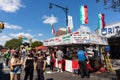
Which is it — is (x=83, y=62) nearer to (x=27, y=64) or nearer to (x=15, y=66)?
(x=27, y=64)

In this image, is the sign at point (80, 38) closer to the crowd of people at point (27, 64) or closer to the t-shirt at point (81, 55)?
the t-shirt at point (81, 55)

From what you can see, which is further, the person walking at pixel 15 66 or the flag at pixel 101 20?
the flag at pixel 101 20

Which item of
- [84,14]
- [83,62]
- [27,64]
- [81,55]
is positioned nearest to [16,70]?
[27,64]

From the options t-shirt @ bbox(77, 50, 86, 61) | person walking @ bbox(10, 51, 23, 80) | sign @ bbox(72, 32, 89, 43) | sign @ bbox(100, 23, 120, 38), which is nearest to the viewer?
person walking @ bbox(10, 51, 23, 80)

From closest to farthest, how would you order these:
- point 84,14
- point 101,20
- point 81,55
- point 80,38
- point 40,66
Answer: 1. point 40,66
2. point 81,55
3. point 80,38
4. point 84,14
5. point 101,20

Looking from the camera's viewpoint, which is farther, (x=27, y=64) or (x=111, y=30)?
(x=111, y=30)

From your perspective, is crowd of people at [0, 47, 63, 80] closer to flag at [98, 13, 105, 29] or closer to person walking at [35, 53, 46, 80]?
person walking at [35, 53, 46, 80]

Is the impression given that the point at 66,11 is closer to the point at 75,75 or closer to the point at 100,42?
the point at 100,42

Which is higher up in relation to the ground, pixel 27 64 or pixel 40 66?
pixel 27 64

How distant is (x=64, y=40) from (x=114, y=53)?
15.1 metres

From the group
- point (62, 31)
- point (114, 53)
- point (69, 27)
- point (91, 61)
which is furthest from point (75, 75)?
point (62, 31)

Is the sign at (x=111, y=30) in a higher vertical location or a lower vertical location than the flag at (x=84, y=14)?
lower

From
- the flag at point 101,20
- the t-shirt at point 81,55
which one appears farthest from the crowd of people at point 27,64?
the flag at point 101,20

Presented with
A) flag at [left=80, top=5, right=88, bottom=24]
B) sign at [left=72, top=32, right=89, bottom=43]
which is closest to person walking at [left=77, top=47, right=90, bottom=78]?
sign at [left=72, top=32, right=89, bottom=43]
